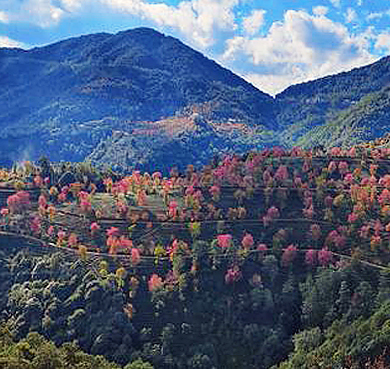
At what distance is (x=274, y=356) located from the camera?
5423 inches

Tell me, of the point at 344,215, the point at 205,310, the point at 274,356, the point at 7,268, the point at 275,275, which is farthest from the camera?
the point at 344,215

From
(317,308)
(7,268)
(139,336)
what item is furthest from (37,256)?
(317,308)

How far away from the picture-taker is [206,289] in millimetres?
158625

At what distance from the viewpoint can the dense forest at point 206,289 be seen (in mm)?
134125

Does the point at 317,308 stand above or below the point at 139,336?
above

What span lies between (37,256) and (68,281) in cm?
2340

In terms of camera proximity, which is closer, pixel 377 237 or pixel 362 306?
pixel 362 306

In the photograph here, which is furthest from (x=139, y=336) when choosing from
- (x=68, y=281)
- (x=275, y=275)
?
(x=275, y=275)

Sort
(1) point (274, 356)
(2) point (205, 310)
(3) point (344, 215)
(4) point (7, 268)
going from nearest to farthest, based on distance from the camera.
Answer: (1) point (274, 356) → (2) point (205, 310) → (4) point (7, 268) → (3) point (344, 215)

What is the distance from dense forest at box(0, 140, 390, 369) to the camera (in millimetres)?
134125

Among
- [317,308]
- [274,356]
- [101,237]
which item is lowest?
[274,356]

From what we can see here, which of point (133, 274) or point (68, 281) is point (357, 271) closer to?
point (133, 274)

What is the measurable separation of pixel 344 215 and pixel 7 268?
11869 cm

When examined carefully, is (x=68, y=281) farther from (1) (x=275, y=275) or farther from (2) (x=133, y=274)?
(1) (x=275, y=275)
